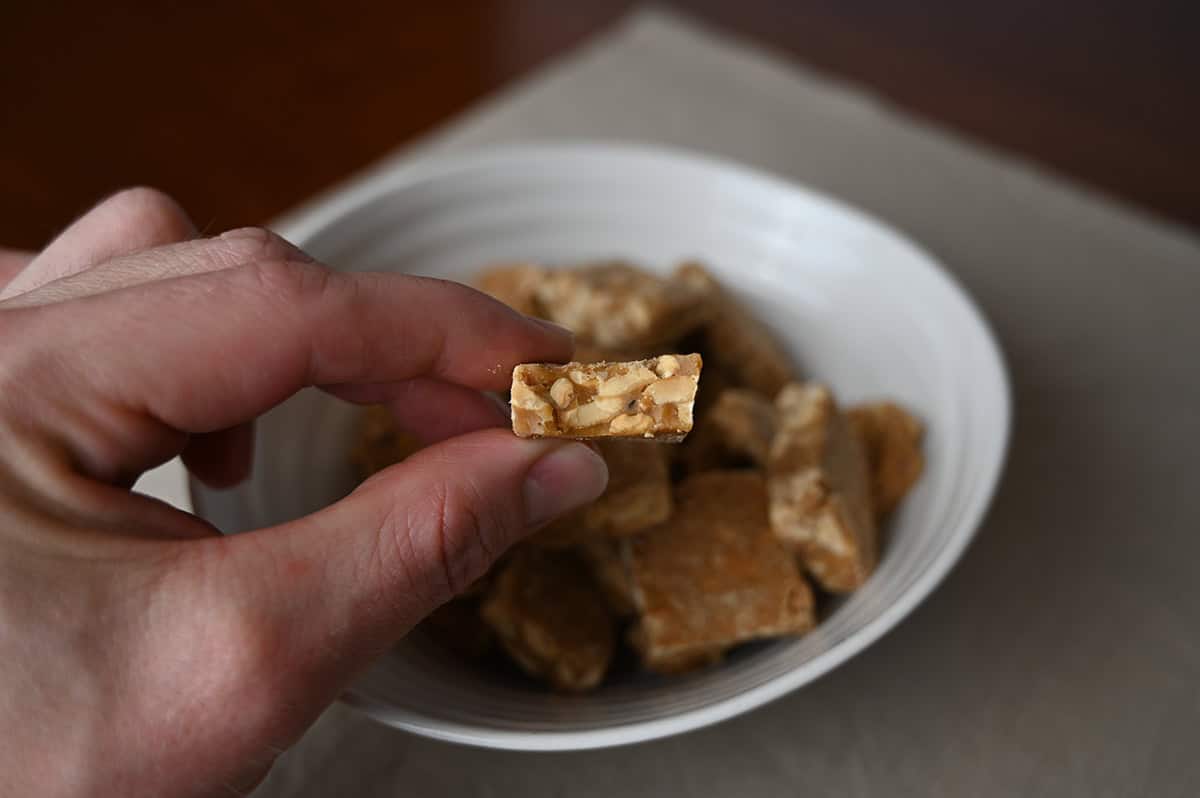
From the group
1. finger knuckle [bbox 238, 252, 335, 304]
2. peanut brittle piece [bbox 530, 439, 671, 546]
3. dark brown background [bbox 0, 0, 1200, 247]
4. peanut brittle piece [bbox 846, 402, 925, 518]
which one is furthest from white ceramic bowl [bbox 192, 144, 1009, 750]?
dark brown background [bbox 0, 0, 1200, 247]

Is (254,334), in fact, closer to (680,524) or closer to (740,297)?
(680,524)

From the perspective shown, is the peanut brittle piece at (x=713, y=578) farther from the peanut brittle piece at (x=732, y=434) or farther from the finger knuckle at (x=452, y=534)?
the finger knuckle at (x=452, y=534)

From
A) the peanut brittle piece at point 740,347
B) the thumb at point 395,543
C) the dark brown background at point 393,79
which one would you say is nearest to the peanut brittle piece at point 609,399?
the thumb at point 395,543

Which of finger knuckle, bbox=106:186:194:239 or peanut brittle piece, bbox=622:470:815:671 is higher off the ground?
finger knuckle, bbox=106:186:194:239

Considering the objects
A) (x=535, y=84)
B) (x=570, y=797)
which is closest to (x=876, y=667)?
(x=570, y=797)

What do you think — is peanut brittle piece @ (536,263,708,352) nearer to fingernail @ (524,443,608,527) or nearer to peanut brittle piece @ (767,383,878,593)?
peanut brittle piece @ (767,383,878,593)

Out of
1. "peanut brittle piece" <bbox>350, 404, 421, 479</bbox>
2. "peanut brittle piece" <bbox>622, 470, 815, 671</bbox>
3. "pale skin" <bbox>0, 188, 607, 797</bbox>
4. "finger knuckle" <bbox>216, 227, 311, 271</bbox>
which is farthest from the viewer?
"peanut brittle piece" <bbox>350, 404, 421, 479</bbox>

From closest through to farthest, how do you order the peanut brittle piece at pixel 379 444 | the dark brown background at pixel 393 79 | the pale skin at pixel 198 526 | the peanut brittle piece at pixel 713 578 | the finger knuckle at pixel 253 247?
the pale skin at pixel 198 526 → the finger knuckle at pixel 253 247 → the peanut brittle piece at pixel 713 578 → the peanut brittle piece at pixel 379 444 → the dark brown background at pixel 393 79

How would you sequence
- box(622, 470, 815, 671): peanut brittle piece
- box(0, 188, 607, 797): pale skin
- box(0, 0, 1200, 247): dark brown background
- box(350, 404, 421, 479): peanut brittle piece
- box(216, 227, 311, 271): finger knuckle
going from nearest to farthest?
1. box(0, 188, 607, 797): pale skin
2. box(216, 227, 311, 271): finger knuckle
3. box(622, 470, 815, 671): peanut brittle piece
4. box(350, 404, 421, 479): peanut brittle piece
5. box(0, 0, 1200, 247): dark brown background
